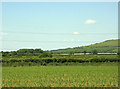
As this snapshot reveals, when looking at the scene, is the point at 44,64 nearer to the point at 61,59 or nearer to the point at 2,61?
the point at 61,59

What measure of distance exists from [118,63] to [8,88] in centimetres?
3524

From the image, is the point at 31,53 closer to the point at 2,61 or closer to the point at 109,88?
the point at 2,61

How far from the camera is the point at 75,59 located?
156 feet

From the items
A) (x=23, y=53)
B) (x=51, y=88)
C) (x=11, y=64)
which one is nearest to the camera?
(x=51, y=88)

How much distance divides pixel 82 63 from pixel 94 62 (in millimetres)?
2678

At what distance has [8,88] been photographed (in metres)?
16.8

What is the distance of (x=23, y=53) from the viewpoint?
2217 inches

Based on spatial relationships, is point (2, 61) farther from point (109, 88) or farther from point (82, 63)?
point (109, 88)

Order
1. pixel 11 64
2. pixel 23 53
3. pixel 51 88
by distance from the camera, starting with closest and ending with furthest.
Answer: pixel 51 88 → pixel 11 64 → pixel 23 53

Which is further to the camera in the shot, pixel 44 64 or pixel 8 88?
pixel 44 64

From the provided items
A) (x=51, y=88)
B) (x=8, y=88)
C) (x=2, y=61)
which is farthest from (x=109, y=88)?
(x=2, y=61)

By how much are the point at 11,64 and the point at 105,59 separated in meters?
20.5

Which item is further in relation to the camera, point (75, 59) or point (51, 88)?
point (75, 59)

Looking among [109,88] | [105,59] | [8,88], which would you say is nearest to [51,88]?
[8,88]
